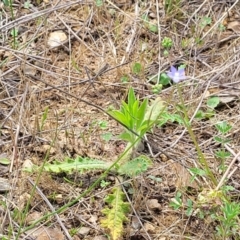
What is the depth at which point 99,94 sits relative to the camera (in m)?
2.50

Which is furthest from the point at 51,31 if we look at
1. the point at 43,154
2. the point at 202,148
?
the point at 202,148

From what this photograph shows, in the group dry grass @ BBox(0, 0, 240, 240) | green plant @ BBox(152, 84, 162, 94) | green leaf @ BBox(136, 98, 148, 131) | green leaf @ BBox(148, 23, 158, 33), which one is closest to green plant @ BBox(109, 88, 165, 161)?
green leaf @ BBox(136, 98, 148, 131)

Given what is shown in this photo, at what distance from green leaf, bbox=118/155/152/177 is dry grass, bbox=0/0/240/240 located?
1.7 inches

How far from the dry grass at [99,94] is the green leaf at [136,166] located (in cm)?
4

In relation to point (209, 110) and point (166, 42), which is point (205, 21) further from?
point (209, 110)

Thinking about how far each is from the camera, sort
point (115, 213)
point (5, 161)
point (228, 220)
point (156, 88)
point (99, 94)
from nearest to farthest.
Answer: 1. point (228, 220)
2. point (115, 213)
3. point (5, 161)
4. point (156, 88)
5. point (99, 94)

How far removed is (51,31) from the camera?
2.85 metres

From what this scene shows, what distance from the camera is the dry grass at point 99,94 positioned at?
6.65 ft

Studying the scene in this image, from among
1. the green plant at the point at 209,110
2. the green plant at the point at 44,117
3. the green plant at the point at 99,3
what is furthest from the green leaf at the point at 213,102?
the green plant at the point at 99,3

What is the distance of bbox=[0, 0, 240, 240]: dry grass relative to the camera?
6.65ft

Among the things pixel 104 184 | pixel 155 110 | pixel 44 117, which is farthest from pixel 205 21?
pixel 104 184

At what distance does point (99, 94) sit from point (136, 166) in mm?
558

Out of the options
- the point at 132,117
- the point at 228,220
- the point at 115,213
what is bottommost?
the point at 115,213

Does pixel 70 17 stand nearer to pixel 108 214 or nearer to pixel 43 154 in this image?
pixel 43 154
